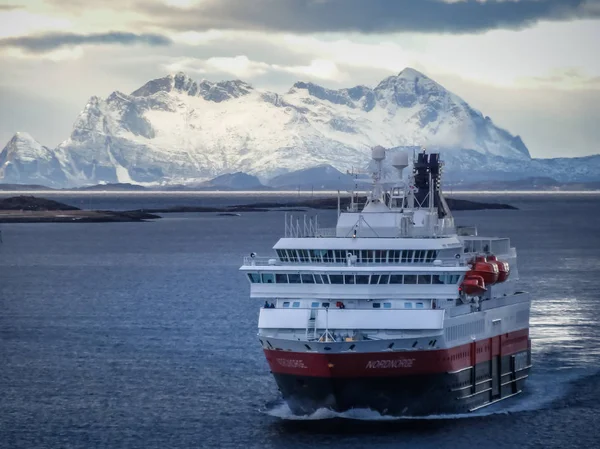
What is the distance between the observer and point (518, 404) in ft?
163

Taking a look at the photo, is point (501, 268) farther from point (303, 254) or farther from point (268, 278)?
point (268, 278)

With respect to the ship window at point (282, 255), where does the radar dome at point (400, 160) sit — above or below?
above

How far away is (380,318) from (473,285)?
5.28m

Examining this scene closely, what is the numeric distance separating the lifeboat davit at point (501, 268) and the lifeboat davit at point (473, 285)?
2.43 m

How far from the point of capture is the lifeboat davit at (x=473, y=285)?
47219 millimetres

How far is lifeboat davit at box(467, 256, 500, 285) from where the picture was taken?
159 feet

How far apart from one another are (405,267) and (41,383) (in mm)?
16788

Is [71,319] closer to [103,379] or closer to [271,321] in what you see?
[103,379]

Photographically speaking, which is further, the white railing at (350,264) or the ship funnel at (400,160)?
the ship funnel at (400,160)

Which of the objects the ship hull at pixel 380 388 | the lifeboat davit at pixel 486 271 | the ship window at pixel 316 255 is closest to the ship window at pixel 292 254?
the ship window at pixel 316 255

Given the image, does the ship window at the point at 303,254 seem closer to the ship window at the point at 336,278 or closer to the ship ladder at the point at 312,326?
the ship window at the point at 336,278

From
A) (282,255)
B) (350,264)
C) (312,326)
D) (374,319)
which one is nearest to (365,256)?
(350,264)

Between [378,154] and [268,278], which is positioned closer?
[268,278]

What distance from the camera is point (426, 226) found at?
163ft
